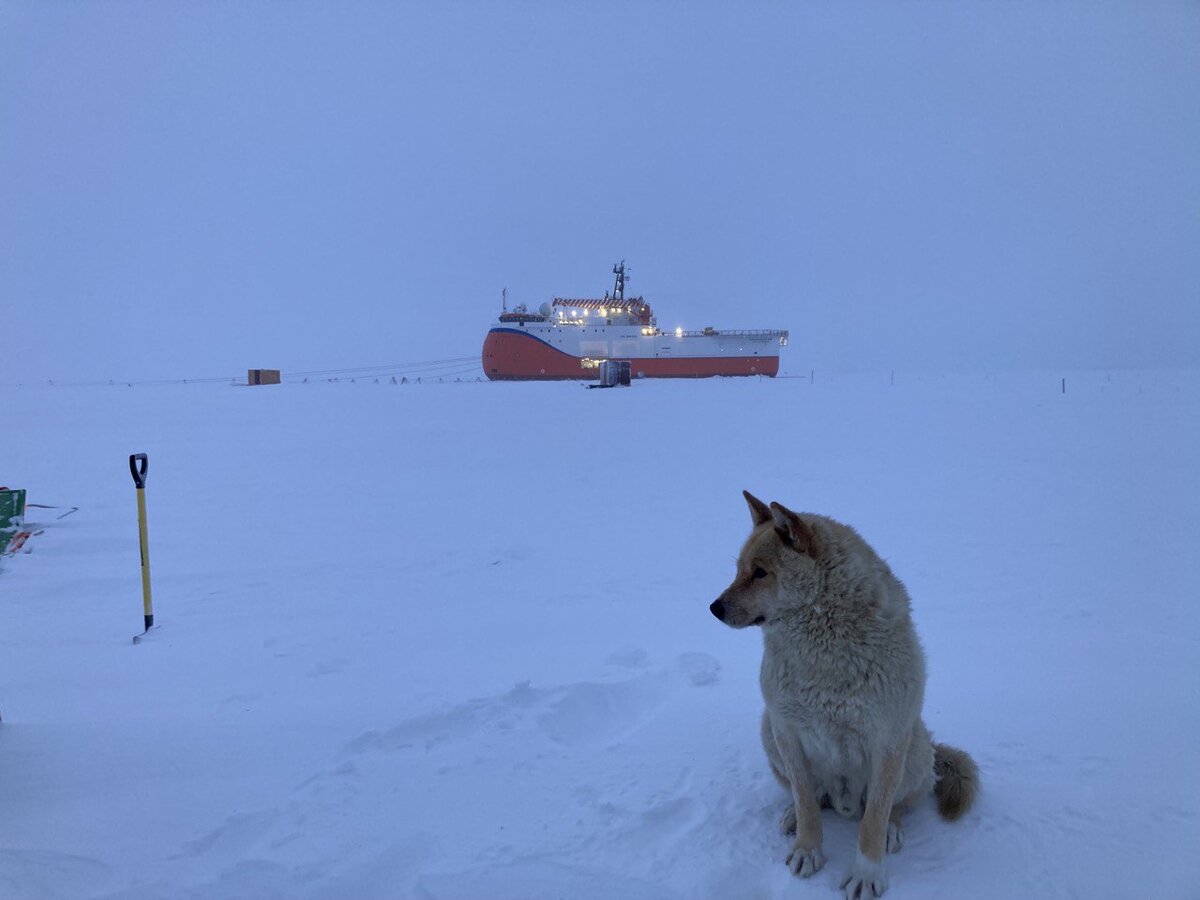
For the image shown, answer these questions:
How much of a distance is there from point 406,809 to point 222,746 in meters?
1.16

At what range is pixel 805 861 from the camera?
2.39 m

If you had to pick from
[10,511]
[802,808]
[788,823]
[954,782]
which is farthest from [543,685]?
[10,511]

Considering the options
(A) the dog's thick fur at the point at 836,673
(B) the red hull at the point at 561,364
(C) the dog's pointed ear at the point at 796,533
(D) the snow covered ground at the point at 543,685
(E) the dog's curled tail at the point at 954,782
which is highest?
(B) the red hull at the point at 561,364

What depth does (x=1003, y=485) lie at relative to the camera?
9.54 m

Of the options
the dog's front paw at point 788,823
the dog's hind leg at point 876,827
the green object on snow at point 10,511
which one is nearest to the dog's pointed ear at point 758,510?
the dog's hind leg at point 876,827

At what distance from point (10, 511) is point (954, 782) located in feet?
30.5

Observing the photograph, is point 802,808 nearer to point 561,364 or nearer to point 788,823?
point 788,823

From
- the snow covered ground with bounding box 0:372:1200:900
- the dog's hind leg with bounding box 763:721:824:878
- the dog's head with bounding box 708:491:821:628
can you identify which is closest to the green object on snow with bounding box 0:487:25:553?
the snow covered ground with bounding box 0:372:1200:900

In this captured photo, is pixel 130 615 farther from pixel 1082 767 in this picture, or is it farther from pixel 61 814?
pixel 1082 767

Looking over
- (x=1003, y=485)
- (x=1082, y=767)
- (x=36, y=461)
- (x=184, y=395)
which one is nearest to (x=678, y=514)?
(x=1003, y=485)

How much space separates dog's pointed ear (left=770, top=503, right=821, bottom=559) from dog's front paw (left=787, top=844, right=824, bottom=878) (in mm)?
1067

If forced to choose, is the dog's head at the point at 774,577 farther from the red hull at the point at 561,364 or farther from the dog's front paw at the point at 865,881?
the red hull at the point at 561,364

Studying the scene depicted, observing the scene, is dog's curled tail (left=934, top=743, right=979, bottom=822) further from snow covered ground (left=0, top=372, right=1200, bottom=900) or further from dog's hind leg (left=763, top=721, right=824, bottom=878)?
dog's hind leg (left=763, top=721, right=824, bottom=878)

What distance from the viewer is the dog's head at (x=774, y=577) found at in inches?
94.2
